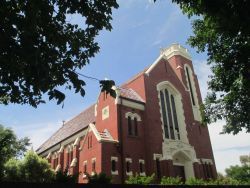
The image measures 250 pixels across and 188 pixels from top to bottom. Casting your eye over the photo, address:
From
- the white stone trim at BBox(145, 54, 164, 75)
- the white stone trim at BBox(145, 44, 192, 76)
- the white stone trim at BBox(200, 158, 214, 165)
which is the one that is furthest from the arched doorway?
the white stone trim at BBox(145, 44, 192, 76)

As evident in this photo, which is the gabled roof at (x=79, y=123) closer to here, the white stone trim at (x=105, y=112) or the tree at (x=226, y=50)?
the white stone trim at (x=105, y=112)

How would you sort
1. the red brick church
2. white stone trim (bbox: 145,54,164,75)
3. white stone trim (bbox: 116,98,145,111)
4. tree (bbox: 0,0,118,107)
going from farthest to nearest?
Answer: white stone trim (bbox: 145,54,164,75) < white stone trim (bbox: 116,98,145,111) < the red brick church < tree (bbox: 0,0,118,107)

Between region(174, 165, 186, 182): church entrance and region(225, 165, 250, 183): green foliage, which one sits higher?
region(225, 165, 250, 183): green foliage

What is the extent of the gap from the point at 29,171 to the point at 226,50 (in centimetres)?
2451

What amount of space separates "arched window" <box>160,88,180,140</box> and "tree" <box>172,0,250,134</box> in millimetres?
9345

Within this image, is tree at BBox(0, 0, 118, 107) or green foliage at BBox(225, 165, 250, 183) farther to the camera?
green foliage at BBox(225, 165, 250, 183)

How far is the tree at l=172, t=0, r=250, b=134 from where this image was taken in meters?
10.4

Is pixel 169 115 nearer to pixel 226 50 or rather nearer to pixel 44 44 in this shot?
pixel 226 50

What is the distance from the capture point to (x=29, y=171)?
29.4m

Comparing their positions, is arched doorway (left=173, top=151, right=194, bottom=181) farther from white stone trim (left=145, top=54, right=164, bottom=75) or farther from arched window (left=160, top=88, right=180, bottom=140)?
white stone trim (left=145, top=54, right=164, bottom=75)

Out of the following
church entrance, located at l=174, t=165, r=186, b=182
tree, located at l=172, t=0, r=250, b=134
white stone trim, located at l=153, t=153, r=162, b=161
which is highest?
tree, located at l=172, t=0, r=250, b=134

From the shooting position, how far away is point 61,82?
739 cm

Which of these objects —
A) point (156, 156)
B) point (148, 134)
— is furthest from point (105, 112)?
point (156, 156)

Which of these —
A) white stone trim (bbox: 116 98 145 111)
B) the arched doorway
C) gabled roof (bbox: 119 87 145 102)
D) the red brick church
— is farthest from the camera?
the arched doorway
